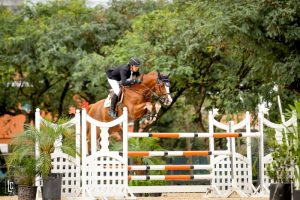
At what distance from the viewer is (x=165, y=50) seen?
25.6m

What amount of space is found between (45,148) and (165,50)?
10.7 m

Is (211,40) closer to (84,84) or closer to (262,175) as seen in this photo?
(262,175)

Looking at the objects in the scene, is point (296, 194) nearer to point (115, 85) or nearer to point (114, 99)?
point (114, 99)

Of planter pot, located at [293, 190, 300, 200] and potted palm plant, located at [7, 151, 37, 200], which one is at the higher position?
potted palm plant, located at [7, 151, 37, 200]

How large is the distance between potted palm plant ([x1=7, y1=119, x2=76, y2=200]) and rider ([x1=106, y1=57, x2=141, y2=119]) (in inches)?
118

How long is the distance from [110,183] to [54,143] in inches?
47.1

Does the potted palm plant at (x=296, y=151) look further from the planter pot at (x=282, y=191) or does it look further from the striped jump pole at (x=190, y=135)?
the striped jump pole at (x=190, y=135)

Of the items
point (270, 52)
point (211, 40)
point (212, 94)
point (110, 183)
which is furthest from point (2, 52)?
point (110, 183)

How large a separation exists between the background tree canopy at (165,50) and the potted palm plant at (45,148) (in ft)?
14.7

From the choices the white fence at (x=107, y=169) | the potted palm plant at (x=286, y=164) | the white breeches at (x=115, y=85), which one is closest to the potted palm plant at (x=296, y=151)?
the potted palm plant at (x=286, y=164)

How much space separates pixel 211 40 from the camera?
21.8 meters

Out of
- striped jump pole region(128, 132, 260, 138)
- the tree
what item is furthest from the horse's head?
the tree

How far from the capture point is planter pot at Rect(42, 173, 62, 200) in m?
15.0

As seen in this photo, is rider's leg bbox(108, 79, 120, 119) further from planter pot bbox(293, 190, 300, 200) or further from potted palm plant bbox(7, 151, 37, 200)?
planter pot bbox(293, 190, 300, 200)
